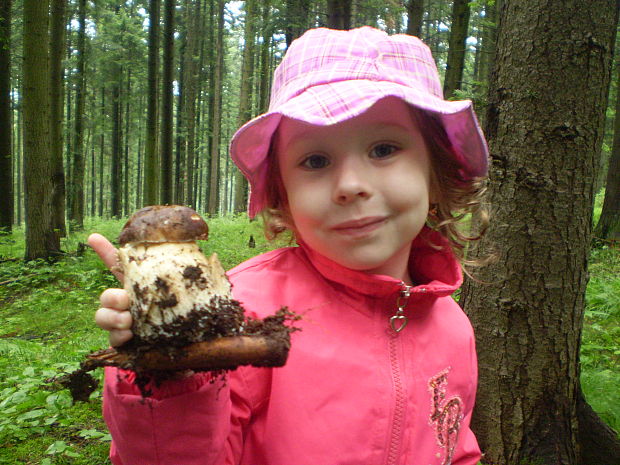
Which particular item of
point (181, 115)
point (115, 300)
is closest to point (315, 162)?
point (115, 300)

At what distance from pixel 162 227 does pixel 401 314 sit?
3.15 ft

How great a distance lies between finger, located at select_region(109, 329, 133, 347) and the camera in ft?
3.63

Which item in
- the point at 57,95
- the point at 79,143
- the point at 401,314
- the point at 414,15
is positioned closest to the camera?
the point at 401,314

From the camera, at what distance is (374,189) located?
1440 mm

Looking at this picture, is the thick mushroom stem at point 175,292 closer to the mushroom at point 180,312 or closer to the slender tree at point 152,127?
the mushroom at point 180,312

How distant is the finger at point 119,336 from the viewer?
3.63 ft

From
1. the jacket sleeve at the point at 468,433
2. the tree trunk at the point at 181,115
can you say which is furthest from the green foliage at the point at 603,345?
the tree trunk at the point at 181,115

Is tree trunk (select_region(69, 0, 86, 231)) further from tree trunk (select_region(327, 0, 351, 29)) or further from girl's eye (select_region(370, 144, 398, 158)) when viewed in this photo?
girl's eye (select_region(370, 144, 398, 158))

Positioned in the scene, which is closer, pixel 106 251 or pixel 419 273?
pixel 106 251

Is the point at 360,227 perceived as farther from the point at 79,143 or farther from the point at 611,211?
the point at 79,143

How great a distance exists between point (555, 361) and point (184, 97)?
86.3 ft

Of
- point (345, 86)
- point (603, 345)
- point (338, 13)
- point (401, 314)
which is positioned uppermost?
point (338, 13)

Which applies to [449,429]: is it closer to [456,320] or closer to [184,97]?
[456,320]

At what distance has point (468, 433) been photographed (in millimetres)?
2010
